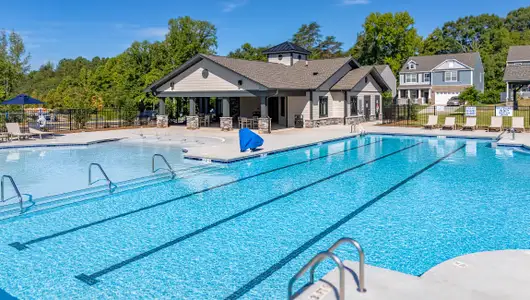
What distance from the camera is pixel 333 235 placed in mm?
8078

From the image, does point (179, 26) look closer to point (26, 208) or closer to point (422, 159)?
point (422, 159)

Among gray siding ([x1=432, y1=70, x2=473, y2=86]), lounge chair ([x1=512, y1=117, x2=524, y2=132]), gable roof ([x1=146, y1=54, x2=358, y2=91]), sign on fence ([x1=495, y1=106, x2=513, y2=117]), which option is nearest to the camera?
lounge chair ([x1=512, y1=117, x2=524, y2=132])

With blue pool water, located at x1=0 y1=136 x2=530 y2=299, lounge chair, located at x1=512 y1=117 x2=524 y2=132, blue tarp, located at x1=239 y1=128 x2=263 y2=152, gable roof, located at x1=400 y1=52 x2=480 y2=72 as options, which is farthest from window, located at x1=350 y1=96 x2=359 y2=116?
gable roof, located at x1=400 y1=52 x2=480 y2=72

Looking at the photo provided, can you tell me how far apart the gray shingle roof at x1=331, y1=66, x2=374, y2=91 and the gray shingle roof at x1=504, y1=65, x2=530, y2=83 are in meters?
11.3

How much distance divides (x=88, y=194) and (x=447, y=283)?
8960mm

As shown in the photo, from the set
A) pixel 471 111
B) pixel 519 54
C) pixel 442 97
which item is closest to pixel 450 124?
pixel 471 111

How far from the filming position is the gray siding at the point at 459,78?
5866 centimetres

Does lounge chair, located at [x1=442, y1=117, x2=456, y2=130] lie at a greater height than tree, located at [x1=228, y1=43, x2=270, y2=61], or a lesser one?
lesser

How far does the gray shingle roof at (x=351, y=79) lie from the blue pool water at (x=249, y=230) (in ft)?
55.0

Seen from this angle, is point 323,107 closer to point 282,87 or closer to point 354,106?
point 354,106

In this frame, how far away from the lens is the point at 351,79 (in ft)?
105

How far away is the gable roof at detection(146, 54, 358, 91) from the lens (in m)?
26.4

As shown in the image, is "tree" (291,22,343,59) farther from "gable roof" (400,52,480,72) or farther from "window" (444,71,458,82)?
"window" (444,71,458,82)

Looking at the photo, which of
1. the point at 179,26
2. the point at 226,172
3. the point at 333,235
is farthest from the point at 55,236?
the point at 179,26
